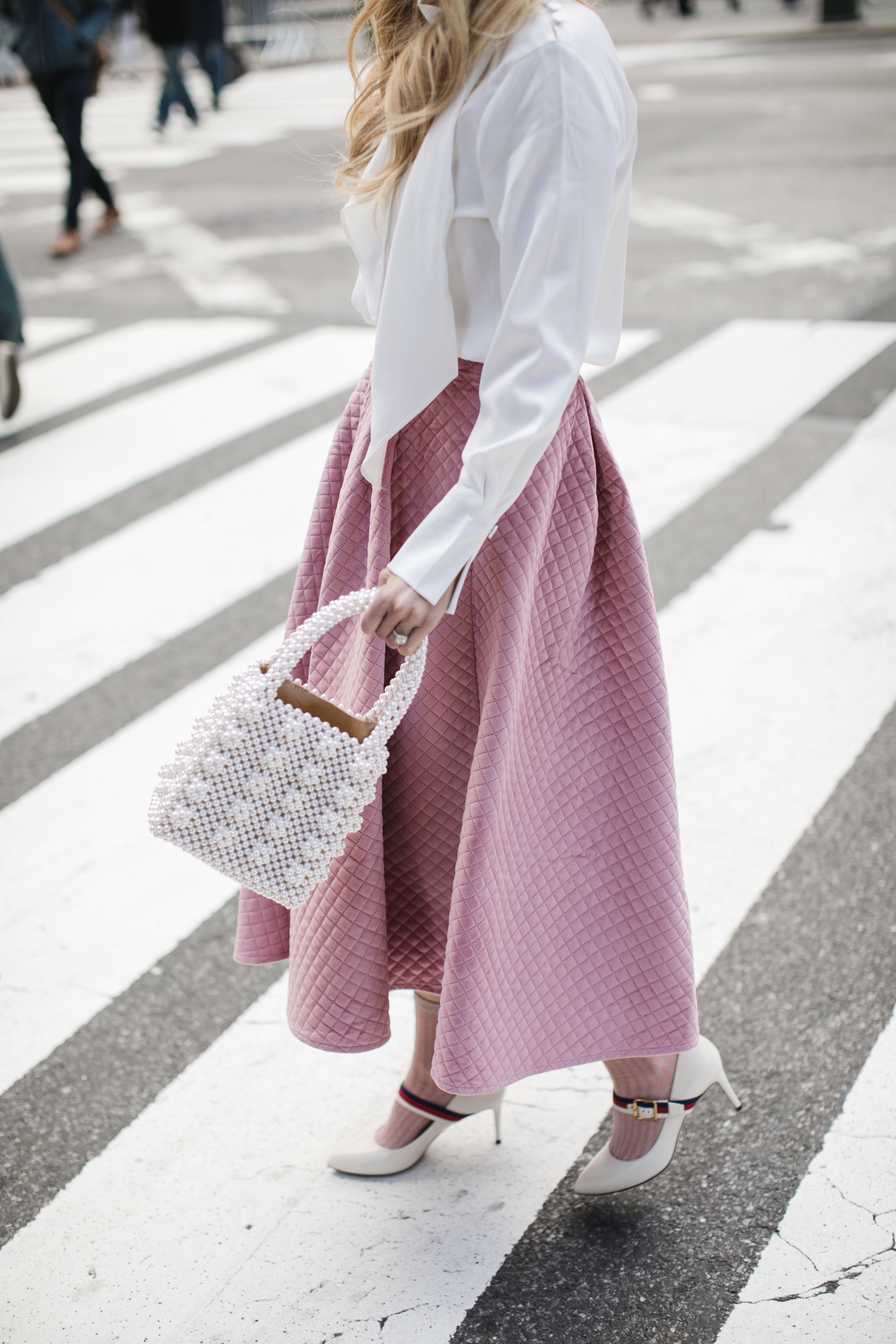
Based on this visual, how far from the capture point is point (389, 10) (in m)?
1.73

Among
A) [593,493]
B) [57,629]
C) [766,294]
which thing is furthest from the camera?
[766,294]

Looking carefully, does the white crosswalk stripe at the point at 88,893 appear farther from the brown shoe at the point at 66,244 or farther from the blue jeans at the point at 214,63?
the blue jeans at the point at 214,63

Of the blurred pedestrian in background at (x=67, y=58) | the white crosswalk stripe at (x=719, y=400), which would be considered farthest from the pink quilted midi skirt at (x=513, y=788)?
the blurred pedestrian in background at (x=67, y=58)

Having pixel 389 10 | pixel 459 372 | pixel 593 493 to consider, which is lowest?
pixel 593 493

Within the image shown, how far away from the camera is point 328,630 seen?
1.75 metres

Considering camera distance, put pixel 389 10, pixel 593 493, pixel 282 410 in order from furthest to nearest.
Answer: pixel 282 410, pixel 593 493, pixel 389 10

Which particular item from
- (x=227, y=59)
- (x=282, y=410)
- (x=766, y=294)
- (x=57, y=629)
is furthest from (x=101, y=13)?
(x=227, y=59)

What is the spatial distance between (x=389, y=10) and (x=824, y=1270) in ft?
6.18

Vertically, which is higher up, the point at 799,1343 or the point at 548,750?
the point at 548,750

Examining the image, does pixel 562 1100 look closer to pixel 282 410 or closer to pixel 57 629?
pixel 57 629

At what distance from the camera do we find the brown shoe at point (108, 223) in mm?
9508

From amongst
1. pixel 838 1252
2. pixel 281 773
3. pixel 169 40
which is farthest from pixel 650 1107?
pixel 169 40

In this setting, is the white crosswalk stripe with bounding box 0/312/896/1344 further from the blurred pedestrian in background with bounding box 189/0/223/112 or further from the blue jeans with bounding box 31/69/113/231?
the blurred pedestrian in background with bounding box 189/0/223/112

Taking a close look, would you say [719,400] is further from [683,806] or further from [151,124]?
[151,124]
